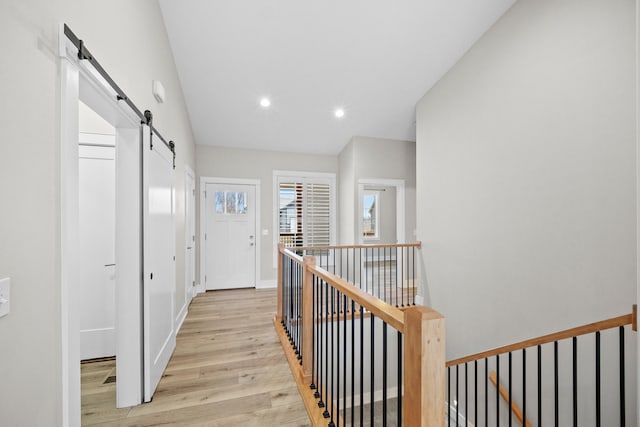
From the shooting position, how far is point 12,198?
81cm

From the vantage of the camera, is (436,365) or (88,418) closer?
(436,365)

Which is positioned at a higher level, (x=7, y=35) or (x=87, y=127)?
(x=87, y=127)

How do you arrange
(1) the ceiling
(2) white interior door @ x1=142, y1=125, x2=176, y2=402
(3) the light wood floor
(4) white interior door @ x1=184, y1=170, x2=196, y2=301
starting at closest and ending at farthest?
(3) the light wood floor < (2) white interior door @ x1=142, y1=125, x2=176, y2=402 < (1) the ceiling < (4) white interior door @ x1=184, y1=170, x2=196, y2=301

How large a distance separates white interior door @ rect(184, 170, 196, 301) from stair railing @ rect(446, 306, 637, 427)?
349 cm

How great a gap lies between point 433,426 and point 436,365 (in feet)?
0.63

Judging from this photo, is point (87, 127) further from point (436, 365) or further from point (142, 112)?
point (436, 365)

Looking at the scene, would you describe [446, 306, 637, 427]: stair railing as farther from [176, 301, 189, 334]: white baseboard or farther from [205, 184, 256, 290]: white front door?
[205, 184, 256, 290]: white front door

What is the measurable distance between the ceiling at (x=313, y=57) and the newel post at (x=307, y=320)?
7.66 ft

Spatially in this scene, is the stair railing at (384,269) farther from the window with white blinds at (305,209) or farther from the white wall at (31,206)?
the white wall at (31,206)

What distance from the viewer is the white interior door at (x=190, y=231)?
3.74 meters

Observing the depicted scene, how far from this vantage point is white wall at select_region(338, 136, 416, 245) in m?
4.54

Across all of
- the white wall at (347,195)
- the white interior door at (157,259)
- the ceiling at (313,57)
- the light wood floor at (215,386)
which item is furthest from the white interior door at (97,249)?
the white wall at (347,195)

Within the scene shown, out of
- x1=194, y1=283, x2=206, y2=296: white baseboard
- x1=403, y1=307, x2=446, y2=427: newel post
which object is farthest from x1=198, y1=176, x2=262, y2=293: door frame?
x1=403, y1=307, x2=446, y2=427: newel post

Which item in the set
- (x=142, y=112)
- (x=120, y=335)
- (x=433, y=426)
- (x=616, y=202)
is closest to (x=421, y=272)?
(x=616, y=202)
